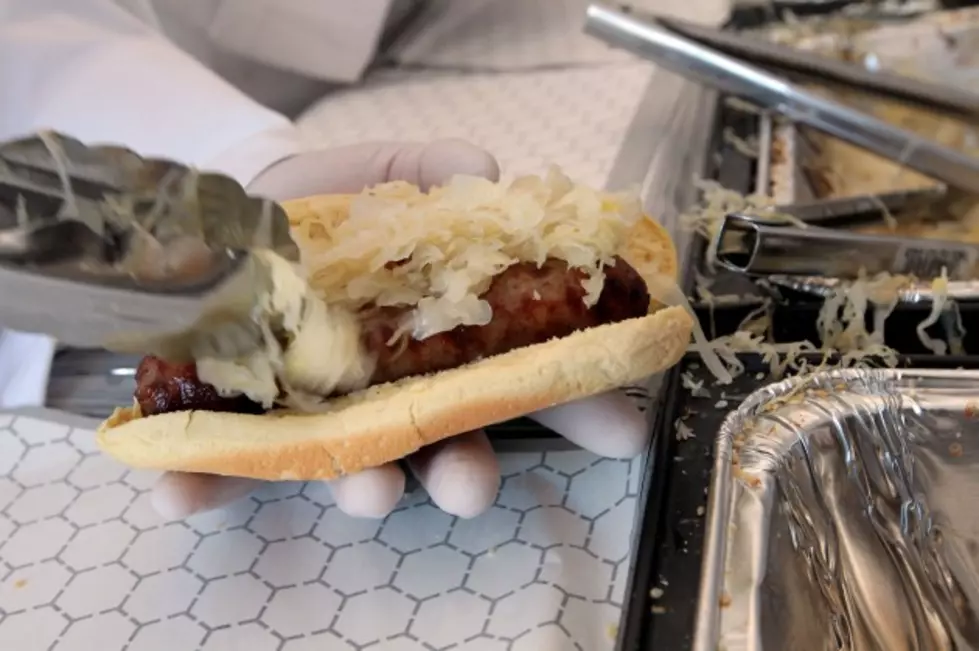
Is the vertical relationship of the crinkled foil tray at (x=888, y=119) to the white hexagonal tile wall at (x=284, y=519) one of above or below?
above

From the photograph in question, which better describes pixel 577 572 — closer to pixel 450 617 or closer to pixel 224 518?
pixel 450 617

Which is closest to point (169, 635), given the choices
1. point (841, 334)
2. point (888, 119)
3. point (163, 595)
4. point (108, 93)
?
point (163, 595)

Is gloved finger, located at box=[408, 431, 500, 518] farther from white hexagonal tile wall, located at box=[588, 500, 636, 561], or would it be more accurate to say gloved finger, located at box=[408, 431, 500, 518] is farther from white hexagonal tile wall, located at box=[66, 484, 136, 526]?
white hexagonal tile wall, located at box=[66, 484, 136, 526]

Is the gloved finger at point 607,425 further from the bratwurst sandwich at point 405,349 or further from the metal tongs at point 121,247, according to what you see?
the metal tongs at point 121,247

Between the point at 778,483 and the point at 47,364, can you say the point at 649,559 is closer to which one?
the point at 778,483

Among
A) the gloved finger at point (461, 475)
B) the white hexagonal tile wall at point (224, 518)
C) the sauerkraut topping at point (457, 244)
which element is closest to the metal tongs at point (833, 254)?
the sauerkraut topping at point (457, 244)

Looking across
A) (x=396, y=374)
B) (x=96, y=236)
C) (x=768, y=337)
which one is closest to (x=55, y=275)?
(x=96, y=236)

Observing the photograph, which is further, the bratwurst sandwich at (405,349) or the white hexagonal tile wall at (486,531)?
the white hexagonal tile wall at (486,531)
